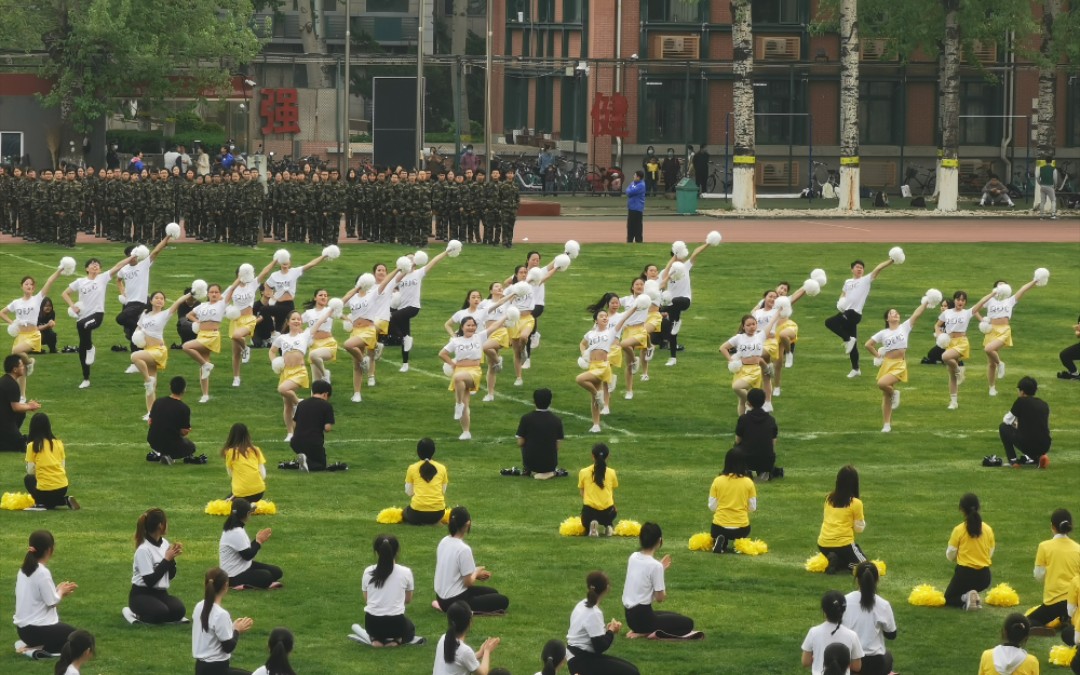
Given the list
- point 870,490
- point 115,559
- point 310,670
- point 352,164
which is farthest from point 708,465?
point 352,164

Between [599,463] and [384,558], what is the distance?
4331mm

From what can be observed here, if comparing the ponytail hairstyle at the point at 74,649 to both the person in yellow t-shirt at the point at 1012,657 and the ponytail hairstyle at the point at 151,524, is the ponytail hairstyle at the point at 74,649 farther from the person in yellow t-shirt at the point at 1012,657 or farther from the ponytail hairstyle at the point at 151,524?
the person in yellow t-shirt at the point at 1012,657

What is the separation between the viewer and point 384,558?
1648cm

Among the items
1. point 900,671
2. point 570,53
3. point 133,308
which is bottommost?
point 900,671

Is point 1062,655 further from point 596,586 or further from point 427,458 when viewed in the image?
point 427,458

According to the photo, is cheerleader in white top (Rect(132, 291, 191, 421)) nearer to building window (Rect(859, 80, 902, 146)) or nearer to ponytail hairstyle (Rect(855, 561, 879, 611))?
ponytail hairstyle (Rect(855, 561, 879, 611))

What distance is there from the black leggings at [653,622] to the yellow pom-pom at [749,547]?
323 centimetres

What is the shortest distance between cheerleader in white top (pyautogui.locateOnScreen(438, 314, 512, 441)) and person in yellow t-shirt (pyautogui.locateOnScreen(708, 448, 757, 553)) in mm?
6910

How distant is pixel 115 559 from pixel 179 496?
3.07m

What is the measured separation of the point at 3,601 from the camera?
18.2m

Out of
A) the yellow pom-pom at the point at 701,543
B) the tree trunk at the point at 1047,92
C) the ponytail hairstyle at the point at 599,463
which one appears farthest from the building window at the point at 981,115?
the ponytail hairstyle at the point at 599,463

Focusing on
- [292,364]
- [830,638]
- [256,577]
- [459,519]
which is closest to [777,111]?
[292,364]

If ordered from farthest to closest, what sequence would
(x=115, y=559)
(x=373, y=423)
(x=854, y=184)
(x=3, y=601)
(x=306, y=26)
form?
(x=306, y=26) < (x=854, y=184) < (x=373, y=423) < (x=115, y=559) < (x=3, y=601)

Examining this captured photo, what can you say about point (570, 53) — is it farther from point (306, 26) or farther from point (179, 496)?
point (179, 496)
